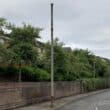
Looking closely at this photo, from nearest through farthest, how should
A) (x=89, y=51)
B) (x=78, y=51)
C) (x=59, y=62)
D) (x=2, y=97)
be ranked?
(x=2, y=97), (x=59, y=62), (x=78, y=51), (x=89, y=51)

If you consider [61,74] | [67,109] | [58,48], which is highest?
[58,48]

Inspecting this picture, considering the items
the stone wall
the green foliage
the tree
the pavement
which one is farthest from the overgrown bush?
the pavement

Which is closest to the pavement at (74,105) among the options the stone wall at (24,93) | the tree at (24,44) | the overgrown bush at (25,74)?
the stone wall at (24,93)

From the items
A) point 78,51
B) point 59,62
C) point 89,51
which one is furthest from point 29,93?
point 89,51

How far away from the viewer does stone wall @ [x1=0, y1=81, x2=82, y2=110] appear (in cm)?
2557

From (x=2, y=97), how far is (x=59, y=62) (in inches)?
852

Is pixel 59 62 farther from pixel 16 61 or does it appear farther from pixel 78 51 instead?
pixel 78 51

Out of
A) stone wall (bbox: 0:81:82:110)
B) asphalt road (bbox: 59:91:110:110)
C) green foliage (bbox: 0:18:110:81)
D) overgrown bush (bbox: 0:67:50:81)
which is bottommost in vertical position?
asphalt road (bbox: 59:91:110:110)

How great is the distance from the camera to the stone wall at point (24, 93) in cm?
2557

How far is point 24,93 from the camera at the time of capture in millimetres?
30203

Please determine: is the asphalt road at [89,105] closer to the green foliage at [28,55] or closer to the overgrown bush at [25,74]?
the overgrown bush at [25,74]

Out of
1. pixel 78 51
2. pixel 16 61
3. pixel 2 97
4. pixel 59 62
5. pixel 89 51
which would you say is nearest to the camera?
pixel 2 97

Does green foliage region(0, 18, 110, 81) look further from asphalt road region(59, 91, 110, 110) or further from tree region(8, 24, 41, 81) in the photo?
asphalt road region(59, 91, 110, 110)

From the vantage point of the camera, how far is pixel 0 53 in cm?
3328
